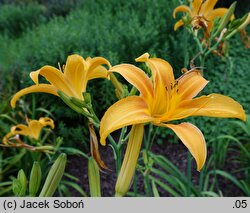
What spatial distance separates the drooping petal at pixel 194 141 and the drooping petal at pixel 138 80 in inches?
3.1

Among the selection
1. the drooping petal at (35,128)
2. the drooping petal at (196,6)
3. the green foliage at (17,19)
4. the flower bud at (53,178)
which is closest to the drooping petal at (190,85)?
the flower bud at (53,178)

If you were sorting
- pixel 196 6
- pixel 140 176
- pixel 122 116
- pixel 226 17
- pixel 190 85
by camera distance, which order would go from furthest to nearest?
pixel 140 176 → pixel 196 6 → pixel 226 17 → pixel 190 85 → pixel 122 116

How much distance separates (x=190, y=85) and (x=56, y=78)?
0.74 feet

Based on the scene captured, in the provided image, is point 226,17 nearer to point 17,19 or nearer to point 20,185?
point 20,185

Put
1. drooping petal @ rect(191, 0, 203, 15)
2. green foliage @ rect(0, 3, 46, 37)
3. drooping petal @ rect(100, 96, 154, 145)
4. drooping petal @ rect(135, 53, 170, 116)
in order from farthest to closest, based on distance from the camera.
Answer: green foliage @ rect(0, 3, 46, 37), drooping petal @ rect(191, 0, 203, 15), drooping petal @ rect(135, 53, 170, 116), drooping petal @ rect(100, 96, 154, 145)

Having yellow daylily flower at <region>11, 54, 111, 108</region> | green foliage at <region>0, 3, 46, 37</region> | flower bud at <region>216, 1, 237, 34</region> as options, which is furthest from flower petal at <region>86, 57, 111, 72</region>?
green foliage at <region>0, 3, 46, 37</region>

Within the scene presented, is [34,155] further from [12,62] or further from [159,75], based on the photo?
[159,75]

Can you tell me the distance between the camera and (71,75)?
676 mm

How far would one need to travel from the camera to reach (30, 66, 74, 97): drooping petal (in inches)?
25.4

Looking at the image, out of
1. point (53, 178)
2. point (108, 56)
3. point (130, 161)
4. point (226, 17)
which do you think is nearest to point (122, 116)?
point (130, 161)

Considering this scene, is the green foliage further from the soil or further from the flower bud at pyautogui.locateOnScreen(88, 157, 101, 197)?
the flower bud at pyautogui.locateOnScreen(88, 157, 101, 197)

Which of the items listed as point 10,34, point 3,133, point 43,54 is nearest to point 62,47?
point 43,54

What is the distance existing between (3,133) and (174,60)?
1113 millimetres

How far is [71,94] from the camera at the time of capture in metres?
0.69
